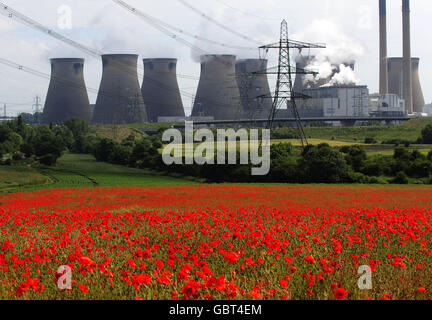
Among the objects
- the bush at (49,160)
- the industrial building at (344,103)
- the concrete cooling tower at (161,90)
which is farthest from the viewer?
the industrial building at (344,103)

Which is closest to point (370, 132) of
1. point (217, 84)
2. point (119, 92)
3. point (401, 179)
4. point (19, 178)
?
point (217, 84)

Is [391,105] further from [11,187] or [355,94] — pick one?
[11,187]

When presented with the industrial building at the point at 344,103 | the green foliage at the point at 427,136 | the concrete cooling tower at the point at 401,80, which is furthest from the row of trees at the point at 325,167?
the concrete cooling tower at the point at 401,80

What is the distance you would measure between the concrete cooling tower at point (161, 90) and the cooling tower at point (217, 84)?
3.55 meters

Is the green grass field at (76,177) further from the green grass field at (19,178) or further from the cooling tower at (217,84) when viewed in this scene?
the cooling tower at (217,84)

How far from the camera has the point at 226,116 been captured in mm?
96438

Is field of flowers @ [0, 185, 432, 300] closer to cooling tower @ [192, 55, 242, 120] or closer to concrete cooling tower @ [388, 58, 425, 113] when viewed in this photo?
cooling tower @ [192, 55, 242, 120]

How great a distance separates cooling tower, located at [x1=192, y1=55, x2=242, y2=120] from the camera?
8825cm

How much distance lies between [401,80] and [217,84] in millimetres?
45674

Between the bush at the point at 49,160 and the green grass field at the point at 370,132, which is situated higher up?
the green grass field at the point at 370,132

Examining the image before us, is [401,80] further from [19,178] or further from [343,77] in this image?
[19,178]

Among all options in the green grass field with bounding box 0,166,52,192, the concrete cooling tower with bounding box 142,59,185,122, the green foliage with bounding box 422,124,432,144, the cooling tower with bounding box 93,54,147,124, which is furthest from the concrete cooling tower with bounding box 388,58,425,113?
the green grass field with bounding box 0,166,52,192

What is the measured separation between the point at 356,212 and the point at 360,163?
87.8 feet

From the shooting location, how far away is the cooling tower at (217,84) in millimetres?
88250
